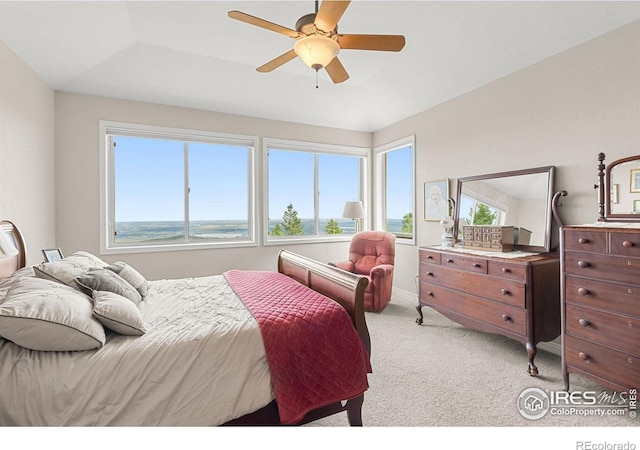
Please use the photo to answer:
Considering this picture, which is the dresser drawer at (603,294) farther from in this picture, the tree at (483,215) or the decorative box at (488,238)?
the tree at (483,215)

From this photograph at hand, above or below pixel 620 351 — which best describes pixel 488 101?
above

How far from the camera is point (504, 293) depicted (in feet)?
8.40

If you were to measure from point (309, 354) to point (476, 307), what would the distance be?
1962 millimetres

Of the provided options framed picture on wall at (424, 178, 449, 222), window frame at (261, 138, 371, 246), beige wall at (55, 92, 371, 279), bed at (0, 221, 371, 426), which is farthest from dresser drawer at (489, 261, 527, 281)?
beige wall at (55, 92, 371, 279)

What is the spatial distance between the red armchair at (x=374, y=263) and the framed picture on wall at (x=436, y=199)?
0.59 meters

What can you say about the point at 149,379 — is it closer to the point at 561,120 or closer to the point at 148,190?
the point at 148,190

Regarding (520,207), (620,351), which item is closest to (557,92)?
(520,207)

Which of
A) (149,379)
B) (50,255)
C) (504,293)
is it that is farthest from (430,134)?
(50,255)

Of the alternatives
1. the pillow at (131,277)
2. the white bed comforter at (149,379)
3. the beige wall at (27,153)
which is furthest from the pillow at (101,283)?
the beige wall at (27,153)

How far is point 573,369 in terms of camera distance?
A: 2068 mm

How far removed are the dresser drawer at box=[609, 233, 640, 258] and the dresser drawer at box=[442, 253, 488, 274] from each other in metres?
0.95

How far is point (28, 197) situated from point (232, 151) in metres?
2.26
